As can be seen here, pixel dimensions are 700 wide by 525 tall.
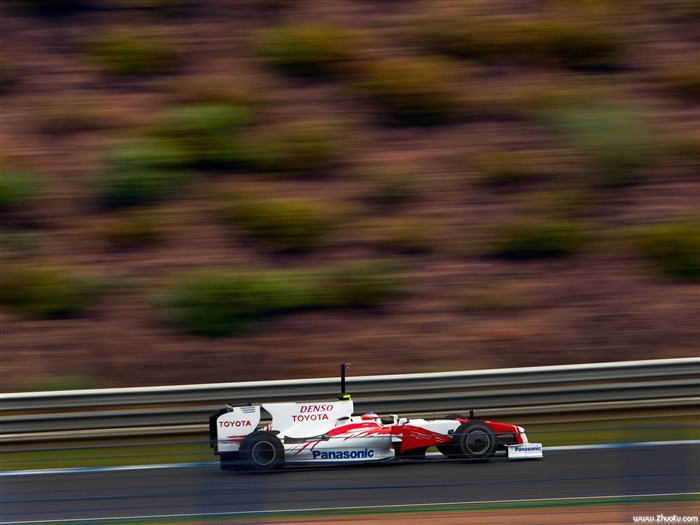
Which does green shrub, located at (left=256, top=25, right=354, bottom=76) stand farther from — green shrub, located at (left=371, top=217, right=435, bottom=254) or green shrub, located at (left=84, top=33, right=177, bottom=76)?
green shrub, located at (left=371, top=217, right=435, bottom=254)

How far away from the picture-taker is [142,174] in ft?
41.9

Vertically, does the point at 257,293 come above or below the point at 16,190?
below

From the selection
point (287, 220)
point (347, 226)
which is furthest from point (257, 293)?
point (347, 226)

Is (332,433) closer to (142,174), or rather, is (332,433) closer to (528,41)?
(142,174)

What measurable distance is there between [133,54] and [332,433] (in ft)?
28.6

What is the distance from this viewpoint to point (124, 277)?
38.8ft

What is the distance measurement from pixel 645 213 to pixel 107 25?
8.00 meters

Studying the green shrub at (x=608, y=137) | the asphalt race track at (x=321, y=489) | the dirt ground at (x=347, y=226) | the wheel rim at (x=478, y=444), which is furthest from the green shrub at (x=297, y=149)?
the asphalt race track at (x=321, y=489)

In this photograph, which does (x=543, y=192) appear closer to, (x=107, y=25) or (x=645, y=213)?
(x=645, y=213)

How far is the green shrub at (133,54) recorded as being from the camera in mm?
14227

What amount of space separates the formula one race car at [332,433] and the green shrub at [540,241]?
16.3ft

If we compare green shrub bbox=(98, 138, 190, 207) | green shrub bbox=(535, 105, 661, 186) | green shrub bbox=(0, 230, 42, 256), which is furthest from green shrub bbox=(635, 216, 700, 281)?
green shrub bbox=(0, 230, 42, 256)

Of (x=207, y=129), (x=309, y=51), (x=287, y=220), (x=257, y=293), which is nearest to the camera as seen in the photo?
(x=257, y=293)

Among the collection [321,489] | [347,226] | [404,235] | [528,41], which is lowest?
[321,489]
